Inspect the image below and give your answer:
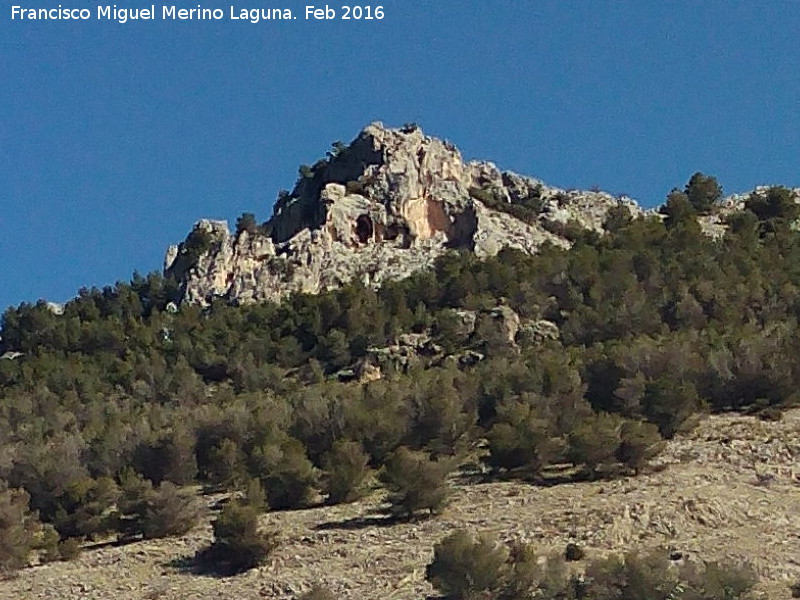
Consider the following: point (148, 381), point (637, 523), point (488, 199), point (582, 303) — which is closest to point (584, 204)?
point (488, 199)

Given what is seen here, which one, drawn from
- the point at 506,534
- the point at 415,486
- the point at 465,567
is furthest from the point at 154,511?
the point at 465,567

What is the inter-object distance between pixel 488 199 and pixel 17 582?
50739 mm

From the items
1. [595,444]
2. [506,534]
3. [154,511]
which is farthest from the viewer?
[595,444]

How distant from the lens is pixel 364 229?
72.6 meters

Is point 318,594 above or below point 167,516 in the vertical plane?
below

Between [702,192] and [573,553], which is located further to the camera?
[702,192]

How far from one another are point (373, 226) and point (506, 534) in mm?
45108

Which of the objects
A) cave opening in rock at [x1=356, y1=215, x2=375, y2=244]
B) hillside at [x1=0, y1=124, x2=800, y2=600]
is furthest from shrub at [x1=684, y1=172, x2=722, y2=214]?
cave opening in rock at [x1=356, y1=215, x2=375, y2=244]

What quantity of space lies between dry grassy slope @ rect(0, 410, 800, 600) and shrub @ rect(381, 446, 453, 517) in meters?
0.47

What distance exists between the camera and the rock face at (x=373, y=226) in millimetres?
69625

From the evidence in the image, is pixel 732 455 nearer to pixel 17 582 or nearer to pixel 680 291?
pixel 17 582

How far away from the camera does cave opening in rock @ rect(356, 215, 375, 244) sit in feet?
237

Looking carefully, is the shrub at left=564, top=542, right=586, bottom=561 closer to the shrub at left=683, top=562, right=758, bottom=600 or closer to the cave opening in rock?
the shrub at left=683, top=562, right=758, bottom=600

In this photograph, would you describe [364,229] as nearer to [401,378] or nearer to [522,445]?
[401,378]
